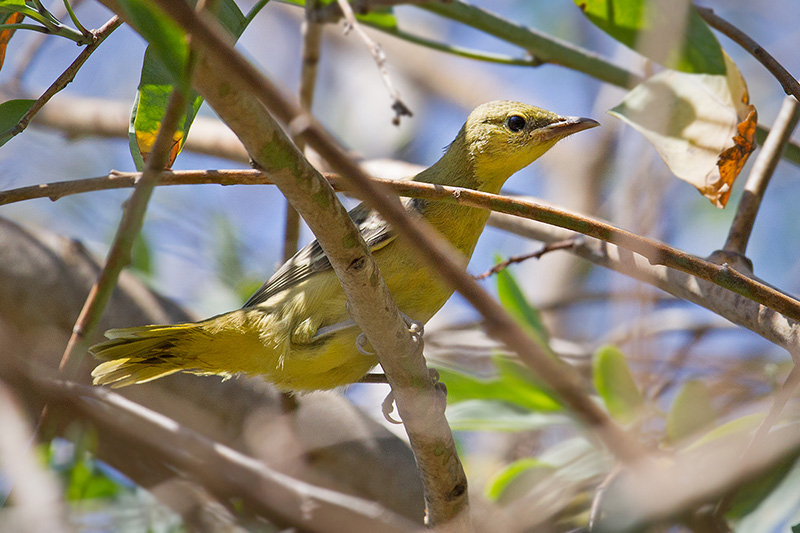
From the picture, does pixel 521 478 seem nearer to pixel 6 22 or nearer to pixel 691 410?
pixel 691 410

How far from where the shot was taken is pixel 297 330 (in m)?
2.90

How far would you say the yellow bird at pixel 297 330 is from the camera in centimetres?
287

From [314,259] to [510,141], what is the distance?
1.17 metres

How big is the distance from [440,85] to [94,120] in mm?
4449

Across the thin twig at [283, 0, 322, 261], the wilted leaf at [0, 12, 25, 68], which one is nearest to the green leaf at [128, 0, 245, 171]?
the wilted leaf at [0, 12, 25, 68]

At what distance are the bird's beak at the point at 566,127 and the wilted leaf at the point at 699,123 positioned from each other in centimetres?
43

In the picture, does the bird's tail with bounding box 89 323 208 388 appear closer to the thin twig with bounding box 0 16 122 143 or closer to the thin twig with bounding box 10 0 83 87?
the thin twig with bounding box 0 16 122 143

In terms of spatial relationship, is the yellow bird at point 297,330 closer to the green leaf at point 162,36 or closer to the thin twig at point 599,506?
the thin twig at point 599,506

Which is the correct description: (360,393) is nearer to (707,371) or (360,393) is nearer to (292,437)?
(292,437)

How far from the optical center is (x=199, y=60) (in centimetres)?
119

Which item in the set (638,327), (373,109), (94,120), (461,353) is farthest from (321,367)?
(373,109)

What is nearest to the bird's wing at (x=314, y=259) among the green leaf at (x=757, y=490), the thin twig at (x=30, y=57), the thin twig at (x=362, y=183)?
the green leaf at (x=757, y=490)

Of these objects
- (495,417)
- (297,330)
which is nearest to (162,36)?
(297,330)

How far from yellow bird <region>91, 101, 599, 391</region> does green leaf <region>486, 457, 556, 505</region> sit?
33.4 inches
